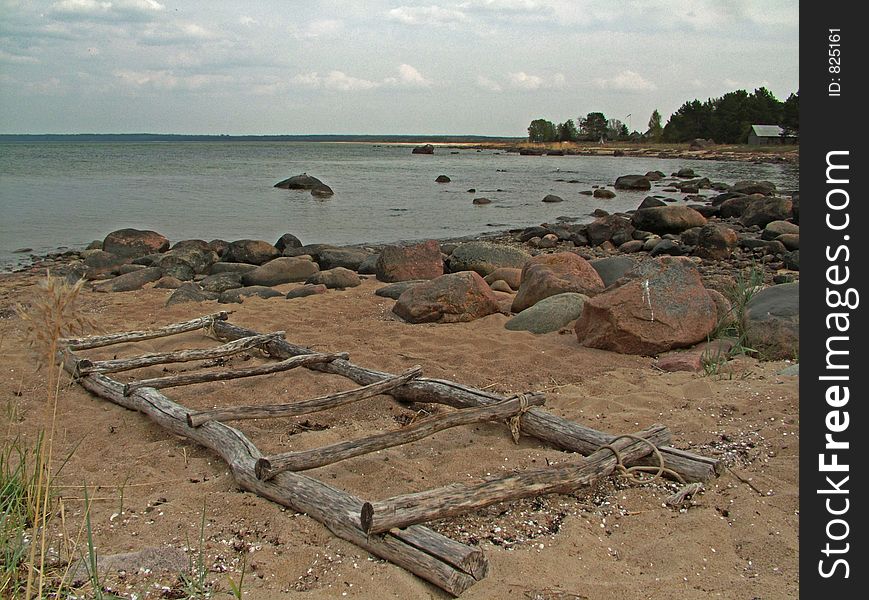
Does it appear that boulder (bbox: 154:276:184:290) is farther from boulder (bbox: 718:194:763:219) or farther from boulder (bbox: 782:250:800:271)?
boulder (bbox: 718:194:763:219)

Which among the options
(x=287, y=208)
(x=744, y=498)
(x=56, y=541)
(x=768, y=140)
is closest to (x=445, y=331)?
(x=744, y=498)

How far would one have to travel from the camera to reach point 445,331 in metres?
7.62

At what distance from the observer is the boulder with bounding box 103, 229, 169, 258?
14.3 metres

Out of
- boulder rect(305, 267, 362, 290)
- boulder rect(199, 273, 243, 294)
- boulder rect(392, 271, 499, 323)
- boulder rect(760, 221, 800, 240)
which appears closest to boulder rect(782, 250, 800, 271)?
boulder rect(760, 221, 800, 240)

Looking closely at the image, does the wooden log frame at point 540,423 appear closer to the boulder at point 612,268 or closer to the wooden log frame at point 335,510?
the wooden log frame at point 335,510

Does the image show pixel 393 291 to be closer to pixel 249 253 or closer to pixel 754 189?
pixel 249 253

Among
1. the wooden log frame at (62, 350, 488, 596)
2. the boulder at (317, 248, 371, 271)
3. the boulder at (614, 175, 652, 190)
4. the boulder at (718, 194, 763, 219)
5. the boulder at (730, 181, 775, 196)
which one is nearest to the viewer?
the wooden log frame at (62, 350, 488, 596)

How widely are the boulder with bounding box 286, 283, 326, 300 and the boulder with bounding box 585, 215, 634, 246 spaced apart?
851cm

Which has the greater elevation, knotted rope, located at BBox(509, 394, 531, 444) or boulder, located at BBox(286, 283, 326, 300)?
boulder, located at BBox(286, 283, 326, 300)

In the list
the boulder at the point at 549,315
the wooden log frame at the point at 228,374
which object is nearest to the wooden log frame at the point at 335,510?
the wooden log frame at the point at 228,374

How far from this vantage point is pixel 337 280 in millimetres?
10820

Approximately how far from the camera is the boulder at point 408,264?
1138 cm
